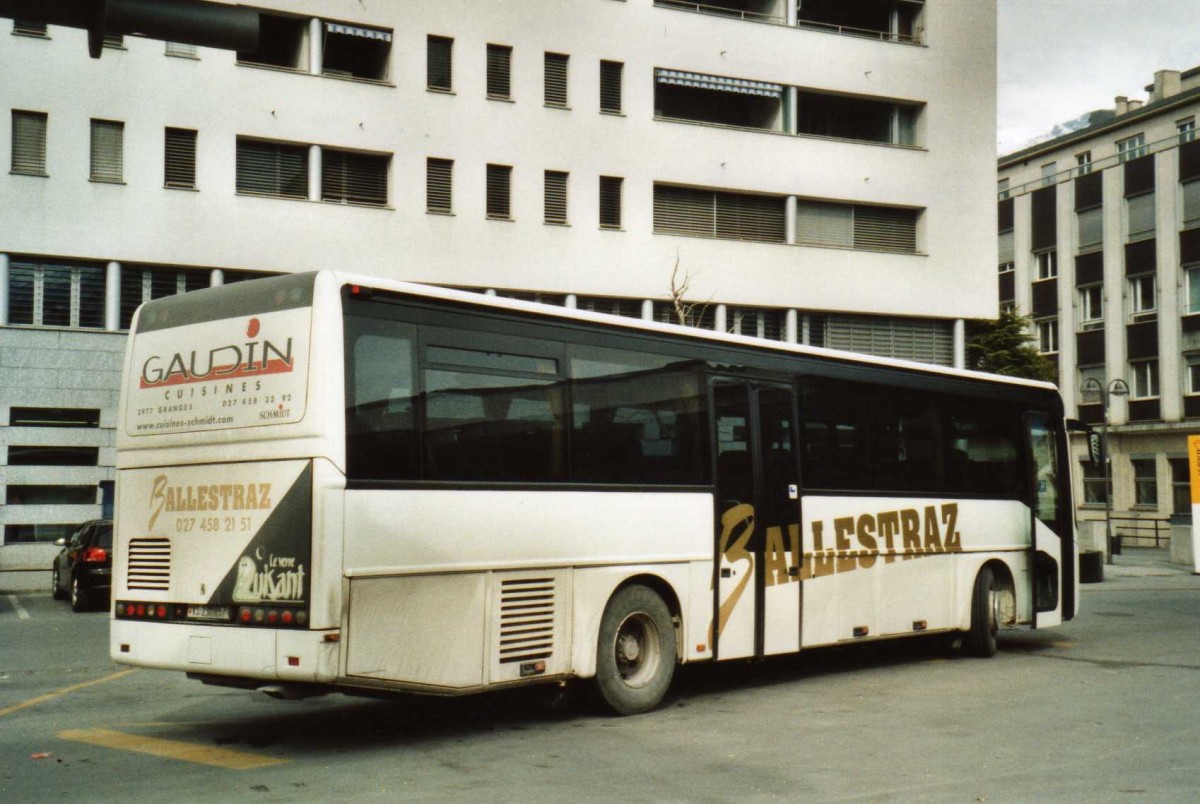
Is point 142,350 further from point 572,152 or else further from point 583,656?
point 572,152

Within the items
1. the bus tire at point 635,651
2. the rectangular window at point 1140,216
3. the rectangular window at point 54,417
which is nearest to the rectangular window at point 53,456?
the rectangular window at point 54,417

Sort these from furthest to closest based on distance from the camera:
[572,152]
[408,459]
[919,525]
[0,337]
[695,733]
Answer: [572,152] < [0,337] < [919,525] < [695,733] < [408,459]

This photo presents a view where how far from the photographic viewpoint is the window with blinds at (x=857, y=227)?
36.2 metres

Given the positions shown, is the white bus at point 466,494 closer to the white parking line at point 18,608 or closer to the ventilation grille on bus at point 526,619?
the ventilation grille on bus at point 526,619

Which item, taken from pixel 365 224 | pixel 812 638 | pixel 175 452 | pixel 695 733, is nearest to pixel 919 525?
pixel 812 638

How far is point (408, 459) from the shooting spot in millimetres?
9062

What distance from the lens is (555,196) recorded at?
3288 centimetres

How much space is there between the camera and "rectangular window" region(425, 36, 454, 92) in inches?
1248

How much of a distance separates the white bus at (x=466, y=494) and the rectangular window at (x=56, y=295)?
20.1m

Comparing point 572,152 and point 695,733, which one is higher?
point 572,152

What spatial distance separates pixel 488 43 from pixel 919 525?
69.8ft

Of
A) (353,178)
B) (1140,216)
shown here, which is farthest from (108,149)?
(1140,216)

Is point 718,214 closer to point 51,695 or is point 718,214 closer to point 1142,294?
point 51,695

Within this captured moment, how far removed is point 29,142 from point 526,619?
22.9 metres
